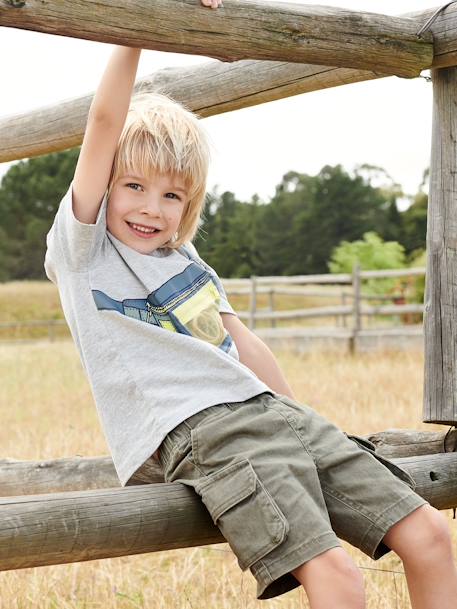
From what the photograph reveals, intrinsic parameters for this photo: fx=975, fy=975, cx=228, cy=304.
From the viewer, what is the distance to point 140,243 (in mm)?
2176

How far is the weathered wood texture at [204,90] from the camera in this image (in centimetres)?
270

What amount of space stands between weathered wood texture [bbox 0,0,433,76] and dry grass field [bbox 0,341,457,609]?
1439mm

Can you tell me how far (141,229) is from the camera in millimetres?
2176

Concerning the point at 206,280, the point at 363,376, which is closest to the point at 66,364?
the point at 363,376

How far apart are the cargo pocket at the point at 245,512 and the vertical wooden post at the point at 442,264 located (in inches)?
35.1

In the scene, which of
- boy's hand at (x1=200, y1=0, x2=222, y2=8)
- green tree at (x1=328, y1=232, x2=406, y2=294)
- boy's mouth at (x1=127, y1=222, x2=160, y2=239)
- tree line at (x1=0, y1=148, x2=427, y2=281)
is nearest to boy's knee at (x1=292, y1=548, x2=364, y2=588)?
boy's mouth at (x1=127, y1=222, x2=160, y2=239)

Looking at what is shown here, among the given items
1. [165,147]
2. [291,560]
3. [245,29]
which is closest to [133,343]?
[165,147]

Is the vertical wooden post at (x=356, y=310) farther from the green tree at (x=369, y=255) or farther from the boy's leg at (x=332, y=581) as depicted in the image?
the boy's leg at (x=332, y=581)

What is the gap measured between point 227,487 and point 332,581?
264 mm

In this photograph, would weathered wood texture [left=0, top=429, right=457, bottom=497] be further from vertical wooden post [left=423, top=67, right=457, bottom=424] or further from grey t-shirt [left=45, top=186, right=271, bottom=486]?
grey t-shirt [left=45, top=186, right=271, bottom=486]

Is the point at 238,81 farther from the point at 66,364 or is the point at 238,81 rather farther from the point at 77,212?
the point at 66,364

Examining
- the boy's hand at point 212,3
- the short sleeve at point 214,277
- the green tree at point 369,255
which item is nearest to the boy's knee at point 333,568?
the short sleeve at point 214,277

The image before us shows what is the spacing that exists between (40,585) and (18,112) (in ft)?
5.17

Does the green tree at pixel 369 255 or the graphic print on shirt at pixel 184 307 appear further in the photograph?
the green tree at pixel 369 255
